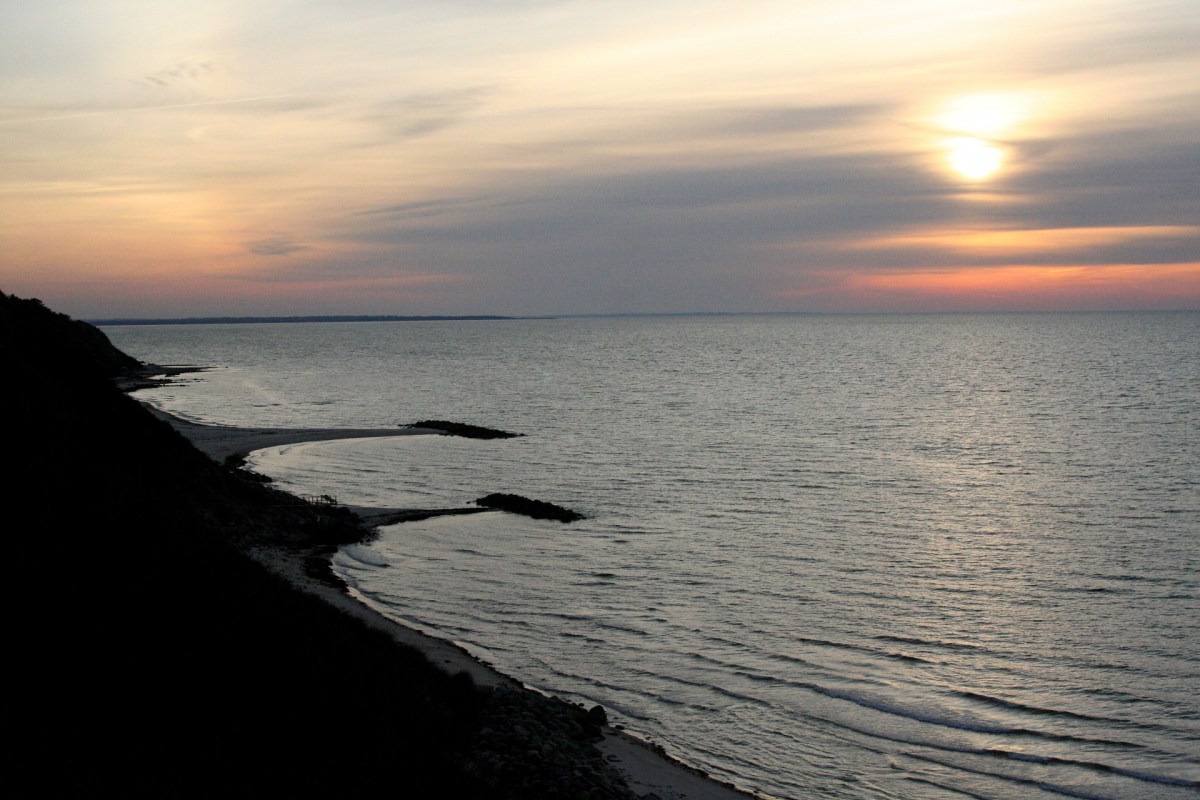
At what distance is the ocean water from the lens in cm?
1898

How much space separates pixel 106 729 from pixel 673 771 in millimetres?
9644

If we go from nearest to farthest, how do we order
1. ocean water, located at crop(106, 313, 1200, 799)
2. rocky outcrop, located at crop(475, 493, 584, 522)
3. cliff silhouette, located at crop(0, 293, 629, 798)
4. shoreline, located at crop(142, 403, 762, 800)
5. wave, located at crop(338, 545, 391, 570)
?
1. cliff silhouette, located at crop(0, 293, 629, 798)
2. shoreline, located at crop(142, 403, 762, 800)
3. ocean water, located at crop(106, 313, 1200, 799)
4. wave, located at crop(338, 545, 391, 570)
5. rocky outcrop, located at crop(475, 493, 584, 522)

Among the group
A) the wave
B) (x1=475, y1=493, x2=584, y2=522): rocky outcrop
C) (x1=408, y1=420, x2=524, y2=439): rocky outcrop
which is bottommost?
the wave

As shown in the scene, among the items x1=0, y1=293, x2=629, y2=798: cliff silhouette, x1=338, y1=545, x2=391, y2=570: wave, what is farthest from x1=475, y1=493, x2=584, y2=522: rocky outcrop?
x1=0, y1=293, x2=629, y2=798: cliff silhouette

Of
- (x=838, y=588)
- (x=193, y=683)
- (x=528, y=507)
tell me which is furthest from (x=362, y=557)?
(x=193, y=683)

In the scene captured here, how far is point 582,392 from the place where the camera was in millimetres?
114375

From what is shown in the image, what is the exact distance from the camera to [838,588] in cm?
2992

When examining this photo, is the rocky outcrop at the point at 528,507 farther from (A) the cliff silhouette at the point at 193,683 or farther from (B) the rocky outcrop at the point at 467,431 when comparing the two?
(B) the rocky outcrop at the point at 467,431

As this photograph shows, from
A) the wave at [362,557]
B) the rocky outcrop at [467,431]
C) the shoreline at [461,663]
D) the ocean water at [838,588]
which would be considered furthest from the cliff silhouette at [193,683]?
the rocky outcrop at [467,431]

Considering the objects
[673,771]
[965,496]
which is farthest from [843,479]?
[673,771]

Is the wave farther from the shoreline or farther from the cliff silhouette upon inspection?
the cliff silhouette

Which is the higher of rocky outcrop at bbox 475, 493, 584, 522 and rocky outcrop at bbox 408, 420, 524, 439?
rocky outcrop at bbox 408, 420, 524, 439

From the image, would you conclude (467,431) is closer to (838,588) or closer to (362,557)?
(362,557)

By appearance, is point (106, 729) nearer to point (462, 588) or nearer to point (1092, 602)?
point (462, 588)
